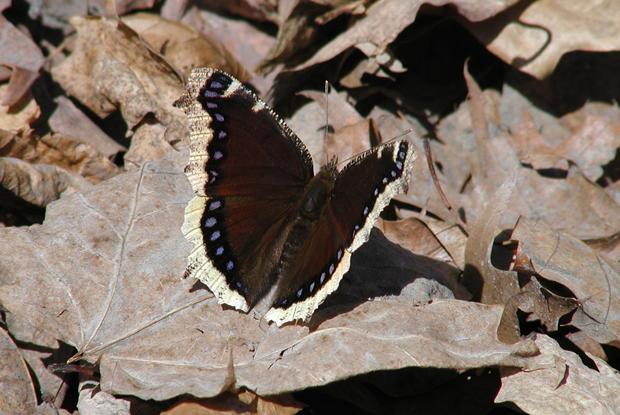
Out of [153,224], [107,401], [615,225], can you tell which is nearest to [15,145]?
[153,224]

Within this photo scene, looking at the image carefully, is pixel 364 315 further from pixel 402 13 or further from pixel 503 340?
pixel 402 13

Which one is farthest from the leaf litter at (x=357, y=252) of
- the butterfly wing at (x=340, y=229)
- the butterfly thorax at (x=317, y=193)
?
the butterfly thorax at (x=317, y=193)

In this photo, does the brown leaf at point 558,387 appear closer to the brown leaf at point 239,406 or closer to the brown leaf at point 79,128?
the brown leaf at point 239,406

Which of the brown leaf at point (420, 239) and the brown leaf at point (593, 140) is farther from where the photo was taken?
the brown leaf at point (593, 140)

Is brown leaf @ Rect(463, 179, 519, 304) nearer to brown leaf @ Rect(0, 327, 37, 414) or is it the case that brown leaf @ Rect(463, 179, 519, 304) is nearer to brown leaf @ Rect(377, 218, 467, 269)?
brown leaf @ Rect(377, 218, 467, 269)

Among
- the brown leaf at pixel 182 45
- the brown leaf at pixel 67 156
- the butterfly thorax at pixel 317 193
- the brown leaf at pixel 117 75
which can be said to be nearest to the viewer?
the butterfly thorax at pixel 317 193

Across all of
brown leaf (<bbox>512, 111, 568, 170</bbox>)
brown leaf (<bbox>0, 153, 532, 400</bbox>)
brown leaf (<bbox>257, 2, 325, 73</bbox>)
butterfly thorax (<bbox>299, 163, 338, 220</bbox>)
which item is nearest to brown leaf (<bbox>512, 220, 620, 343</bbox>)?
brown leaf (<bbox>0, 153, 532, 400</bbox>)
